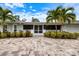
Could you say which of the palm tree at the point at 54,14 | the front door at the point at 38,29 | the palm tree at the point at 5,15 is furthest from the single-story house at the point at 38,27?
the palm tree at the point at 5,15

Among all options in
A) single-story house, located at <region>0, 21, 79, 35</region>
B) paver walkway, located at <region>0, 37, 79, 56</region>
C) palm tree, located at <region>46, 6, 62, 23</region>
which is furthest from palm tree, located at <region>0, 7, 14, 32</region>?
paver walkway, located at <region>0, 37, 79, 56</region>

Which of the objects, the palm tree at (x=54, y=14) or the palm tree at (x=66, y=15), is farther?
the palm tree at (x=54, y=14)

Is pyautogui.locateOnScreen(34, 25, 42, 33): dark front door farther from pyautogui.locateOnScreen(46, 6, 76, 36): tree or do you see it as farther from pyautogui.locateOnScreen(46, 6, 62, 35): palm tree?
pyautogui.locateOnScreen(46, 6, 76, 36): tree

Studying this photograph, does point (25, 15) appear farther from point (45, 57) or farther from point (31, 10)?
point (45, 57)

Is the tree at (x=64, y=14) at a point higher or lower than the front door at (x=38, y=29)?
higher

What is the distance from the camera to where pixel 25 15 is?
69.0 ft

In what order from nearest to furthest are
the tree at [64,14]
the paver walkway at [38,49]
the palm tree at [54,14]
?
1. the paver walkway at [38,49]
2. the tree at [64,14]
3. the palm tree at [54,14]

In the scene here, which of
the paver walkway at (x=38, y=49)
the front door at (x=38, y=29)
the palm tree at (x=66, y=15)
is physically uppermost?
Result: the palm tree at (x=66, y=15)

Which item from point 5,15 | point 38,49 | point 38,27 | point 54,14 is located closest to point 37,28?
point 38,27

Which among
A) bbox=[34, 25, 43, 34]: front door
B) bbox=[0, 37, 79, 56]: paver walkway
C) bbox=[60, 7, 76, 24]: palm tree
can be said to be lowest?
bbox=[0, 37, 79, 56]: paver walkway

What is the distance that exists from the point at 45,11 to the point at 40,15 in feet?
4.10

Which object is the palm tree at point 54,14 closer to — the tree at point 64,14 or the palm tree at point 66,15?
the tree at point 64,14

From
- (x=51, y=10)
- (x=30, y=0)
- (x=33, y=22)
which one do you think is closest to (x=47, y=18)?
(x=51, y=10)

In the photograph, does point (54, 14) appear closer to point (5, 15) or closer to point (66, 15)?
point (66, 15)
